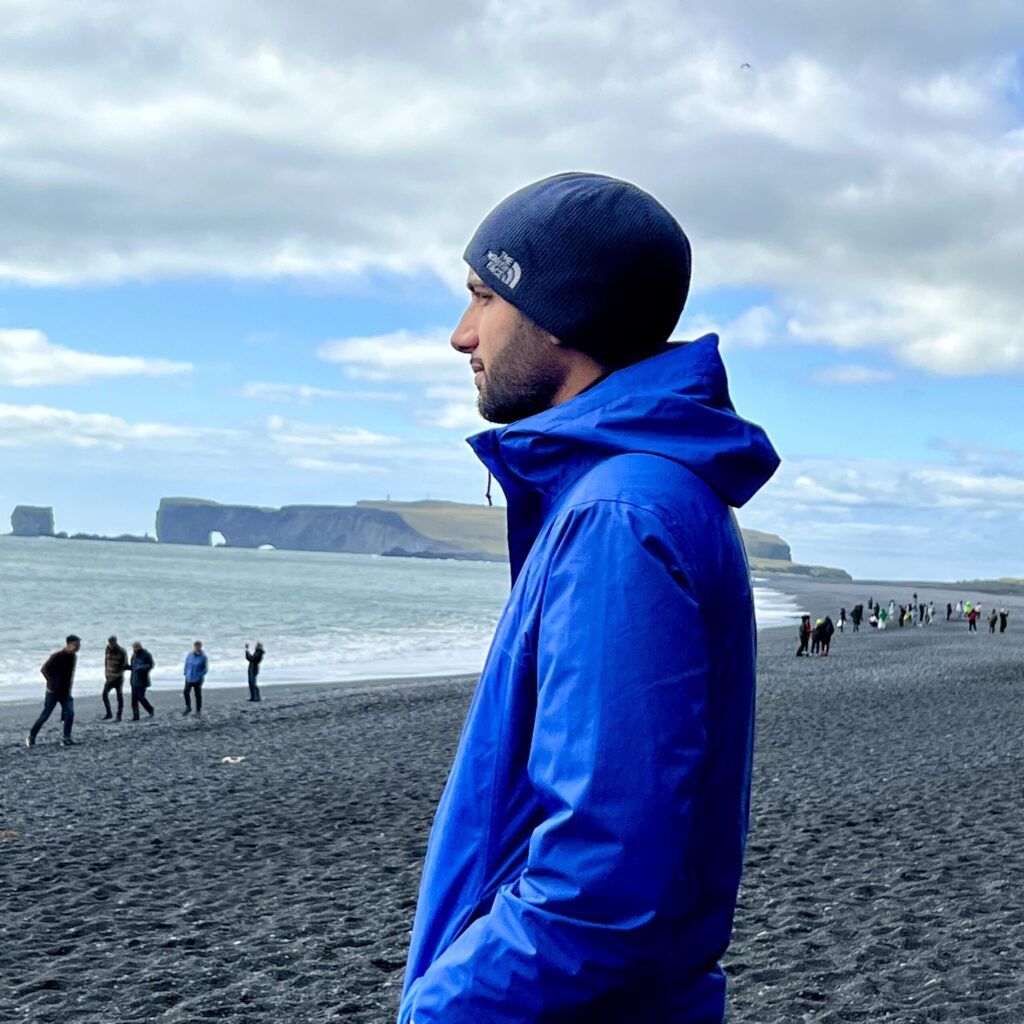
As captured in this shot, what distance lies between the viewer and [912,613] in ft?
230

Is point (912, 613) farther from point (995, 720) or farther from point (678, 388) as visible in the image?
point (678, 388)

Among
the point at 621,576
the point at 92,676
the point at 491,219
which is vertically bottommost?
the point at 92,676

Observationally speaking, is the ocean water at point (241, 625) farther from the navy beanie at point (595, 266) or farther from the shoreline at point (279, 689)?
the navy beanie at point (595, 266)

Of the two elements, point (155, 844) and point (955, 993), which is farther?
point (155, 844)

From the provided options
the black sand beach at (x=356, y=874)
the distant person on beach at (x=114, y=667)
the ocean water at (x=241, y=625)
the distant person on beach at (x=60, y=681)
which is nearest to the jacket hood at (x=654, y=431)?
the black sand beach at (x=356, y=874)

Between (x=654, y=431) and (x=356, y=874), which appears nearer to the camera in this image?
(x=654, y=431)

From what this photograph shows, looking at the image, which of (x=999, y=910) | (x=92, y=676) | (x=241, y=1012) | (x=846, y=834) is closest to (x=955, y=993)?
(x=999, y=910)

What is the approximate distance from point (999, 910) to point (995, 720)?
1390 cm

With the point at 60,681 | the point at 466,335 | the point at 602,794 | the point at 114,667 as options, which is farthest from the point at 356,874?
the point at 114,667

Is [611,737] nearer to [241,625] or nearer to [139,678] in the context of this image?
[139,678]

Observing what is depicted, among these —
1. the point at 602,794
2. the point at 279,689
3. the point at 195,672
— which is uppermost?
the point at 602,794

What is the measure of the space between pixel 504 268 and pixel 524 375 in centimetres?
16

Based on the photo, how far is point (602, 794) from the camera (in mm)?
1386

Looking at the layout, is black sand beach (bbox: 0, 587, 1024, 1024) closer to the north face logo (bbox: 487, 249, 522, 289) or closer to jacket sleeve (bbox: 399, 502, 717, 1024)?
jacket sleeve (bbox: 399, 502, 717, 1024)
